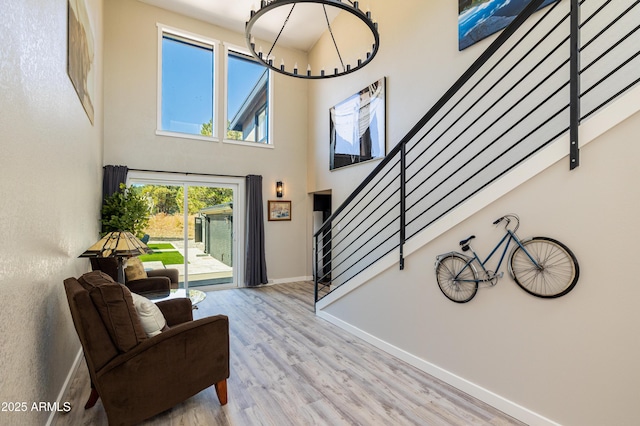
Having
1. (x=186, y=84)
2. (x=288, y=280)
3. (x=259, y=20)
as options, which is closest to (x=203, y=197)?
(x=186, y=84)

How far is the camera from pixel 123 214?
455 centimetres

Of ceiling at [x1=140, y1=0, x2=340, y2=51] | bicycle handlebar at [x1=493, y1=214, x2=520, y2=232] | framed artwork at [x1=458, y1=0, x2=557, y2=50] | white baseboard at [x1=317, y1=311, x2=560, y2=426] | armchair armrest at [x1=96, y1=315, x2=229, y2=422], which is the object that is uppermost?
ceiling at [x1=140, y1=0, x2=340, y2=51]

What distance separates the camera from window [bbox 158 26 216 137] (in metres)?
5.81

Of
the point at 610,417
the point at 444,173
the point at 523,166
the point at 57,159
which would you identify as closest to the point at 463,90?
the point at 444,173

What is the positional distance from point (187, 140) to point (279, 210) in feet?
7.78

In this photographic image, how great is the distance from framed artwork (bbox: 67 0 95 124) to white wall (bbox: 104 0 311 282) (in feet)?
5.62

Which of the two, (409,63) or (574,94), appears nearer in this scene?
(574,94)

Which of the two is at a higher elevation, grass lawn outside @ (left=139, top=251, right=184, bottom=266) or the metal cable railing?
the metal cable railing

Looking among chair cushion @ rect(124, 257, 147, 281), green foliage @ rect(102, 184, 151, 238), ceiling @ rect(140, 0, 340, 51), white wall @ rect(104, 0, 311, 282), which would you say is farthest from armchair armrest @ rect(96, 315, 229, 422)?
ceiling @ rect(140, 0, 340, 51)

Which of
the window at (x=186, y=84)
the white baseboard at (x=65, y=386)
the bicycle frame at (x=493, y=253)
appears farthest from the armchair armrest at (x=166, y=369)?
the window at (x=186, y=84)

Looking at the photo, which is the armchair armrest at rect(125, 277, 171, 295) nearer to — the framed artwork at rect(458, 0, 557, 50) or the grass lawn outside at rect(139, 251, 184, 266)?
the grass lawn outside at rect(139, 251, 184, 266)

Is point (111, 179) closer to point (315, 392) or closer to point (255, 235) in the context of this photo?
point (255, 235)

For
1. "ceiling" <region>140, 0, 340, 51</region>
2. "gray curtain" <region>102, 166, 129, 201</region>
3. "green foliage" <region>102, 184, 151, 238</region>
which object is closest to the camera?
"green foliage" <region>102, 184, 151, 238</region>

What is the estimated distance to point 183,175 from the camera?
586 cm
